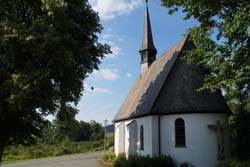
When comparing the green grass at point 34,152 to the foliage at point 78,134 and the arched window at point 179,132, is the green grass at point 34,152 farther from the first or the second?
the arched window at point 179,132

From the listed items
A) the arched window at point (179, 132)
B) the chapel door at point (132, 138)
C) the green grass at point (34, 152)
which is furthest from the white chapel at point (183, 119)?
the green grass at point (34, 152)

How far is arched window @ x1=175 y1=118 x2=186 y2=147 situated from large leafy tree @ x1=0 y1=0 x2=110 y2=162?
6.56 metres

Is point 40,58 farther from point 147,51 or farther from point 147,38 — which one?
point 147,38

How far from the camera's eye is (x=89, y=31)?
54.7ft

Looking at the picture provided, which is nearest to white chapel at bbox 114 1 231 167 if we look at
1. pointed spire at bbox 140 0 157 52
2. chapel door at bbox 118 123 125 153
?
chapel door at bbox 118 123 125 153

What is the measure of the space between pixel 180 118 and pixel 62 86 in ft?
25.9

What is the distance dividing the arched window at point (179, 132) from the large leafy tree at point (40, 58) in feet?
21.5

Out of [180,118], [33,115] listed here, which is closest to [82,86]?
[33,115]

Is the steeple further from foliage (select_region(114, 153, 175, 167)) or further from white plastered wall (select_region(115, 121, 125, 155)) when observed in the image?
foliage (select_region(114, 153, 175, 167))

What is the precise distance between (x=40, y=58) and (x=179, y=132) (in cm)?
993

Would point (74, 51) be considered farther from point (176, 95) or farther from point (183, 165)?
point (183, 165)

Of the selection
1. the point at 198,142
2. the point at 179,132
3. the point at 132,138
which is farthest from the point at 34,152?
the point at 198,142

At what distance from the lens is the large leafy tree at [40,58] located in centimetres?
1334

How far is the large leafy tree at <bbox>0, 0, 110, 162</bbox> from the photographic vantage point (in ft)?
43.8
